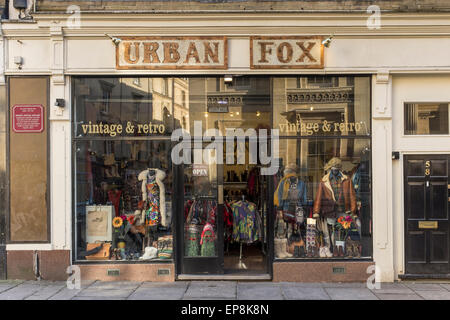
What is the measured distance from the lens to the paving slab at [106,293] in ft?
21.7

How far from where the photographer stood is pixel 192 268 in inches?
299

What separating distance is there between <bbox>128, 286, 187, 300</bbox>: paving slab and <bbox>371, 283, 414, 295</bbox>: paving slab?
3.40 meters

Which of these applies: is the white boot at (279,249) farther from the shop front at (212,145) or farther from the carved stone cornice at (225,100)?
the carved stone cornice at (225,100)

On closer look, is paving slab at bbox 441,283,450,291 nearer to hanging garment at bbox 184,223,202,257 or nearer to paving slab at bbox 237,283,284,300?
paving slab at bbox 237,283,284,300

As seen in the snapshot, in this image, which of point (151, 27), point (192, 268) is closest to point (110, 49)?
point (151, 27)

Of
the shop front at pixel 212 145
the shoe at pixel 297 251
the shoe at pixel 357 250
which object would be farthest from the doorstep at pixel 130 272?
the shoe at pixel 357 250

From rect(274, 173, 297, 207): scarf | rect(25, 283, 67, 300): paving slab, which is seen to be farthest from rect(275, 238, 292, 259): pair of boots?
rect(25, 283, 67, 300): paving slab

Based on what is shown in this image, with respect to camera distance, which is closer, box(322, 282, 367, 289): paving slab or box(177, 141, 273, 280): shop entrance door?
box(322, 282, 367, 289): paving slab

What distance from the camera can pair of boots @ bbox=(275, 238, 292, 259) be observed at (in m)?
7.55

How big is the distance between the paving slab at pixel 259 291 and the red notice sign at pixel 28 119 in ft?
15.8

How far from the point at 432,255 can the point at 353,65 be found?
12.7ft
